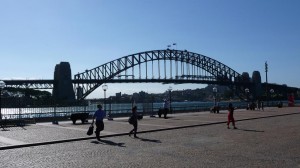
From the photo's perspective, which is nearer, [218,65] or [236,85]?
[236,85]

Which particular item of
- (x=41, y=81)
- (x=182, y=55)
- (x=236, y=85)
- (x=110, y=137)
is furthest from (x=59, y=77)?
(x=110, y=137)

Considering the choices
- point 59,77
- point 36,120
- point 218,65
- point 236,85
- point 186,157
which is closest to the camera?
point 186,157

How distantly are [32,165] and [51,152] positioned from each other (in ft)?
8.23

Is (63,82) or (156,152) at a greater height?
(63,82)

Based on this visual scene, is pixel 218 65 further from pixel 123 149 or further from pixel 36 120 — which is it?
pixel 123 149

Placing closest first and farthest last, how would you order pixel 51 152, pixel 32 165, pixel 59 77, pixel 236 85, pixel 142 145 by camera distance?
pixel 32 165 < pixel 51 152 < pixel 142 145 < pixel 59 77 < pixel 236 85

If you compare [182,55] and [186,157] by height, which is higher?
[182,55]

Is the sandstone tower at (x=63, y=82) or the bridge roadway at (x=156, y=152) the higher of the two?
the sandstone tower at (x=63, y=82)

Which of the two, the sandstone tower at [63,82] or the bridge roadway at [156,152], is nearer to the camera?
the bridge roadway at [156,152]

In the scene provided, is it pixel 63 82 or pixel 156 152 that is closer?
pixel 156 152

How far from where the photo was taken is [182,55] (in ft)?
412

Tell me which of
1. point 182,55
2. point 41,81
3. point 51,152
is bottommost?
point 51,152

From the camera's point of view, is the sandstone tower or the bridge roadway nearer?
the bridge roadway

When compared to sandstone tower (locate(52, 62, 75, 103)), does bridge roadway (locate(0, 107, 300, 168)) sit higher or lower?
lower
